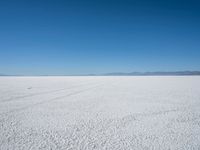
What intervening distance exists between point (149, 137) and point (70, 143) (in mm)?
1785

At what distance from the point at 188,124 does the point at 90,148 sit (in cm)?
301


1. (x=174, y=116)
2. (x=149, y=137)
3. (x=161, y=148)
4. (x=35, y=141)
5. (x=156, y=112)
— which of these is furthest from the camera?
(x=156, y=112)

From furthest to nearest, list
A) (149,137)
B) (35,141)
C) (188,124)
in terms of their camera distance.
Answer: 1. (188,124)
2. (149,137)
3. (35,141)

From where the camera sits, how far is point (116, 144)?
10.4 ft

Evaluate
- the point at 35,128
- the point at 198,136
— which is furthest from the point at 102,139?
the point at 198,136

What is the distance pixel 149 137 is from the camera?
138 inches

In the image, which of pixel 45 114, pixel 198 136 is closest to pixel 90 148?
pixel 198 136

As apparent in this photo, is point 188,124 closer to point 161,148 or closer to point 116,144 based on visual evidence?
point 161,148

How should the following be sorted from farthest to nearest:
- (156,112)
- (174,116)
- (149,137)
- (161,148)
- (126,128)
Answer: (156,112), (174,116), (126,128), (149,137), (161,148)

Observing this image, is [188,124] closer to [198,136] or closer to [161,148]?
[198,136]

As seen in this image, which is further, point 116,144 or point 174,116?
point 174,116

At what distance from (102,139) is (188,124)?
2.64 meters

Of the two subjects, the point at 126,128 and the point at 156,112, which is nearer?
the point at 126,128

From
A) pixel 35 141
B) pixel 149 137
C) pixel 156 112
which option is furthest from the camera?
pixel 156 112
